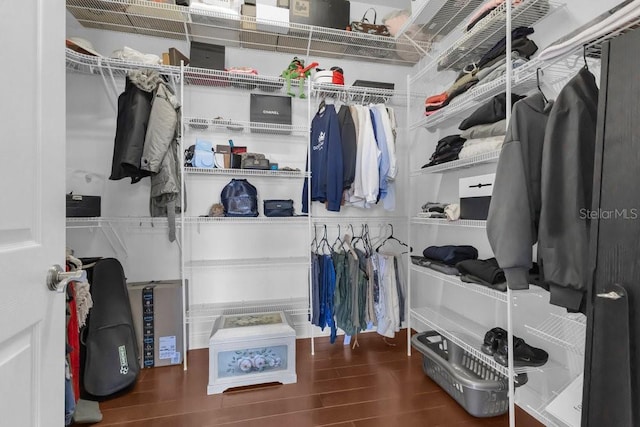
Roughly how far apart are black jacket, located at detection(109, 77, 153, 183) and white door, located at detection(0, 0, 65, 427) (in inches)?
49.9

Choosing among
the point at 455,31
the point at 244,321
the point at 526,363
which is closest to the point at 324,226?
the point at 244,321

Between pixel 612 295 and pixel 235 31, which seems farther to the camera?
pixel 235 31

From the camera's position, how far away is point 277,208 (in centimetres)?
234

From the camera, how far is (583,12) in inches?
55.9

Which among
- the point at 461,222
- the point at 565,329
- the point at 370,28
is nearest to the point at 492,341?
the point at 565,329

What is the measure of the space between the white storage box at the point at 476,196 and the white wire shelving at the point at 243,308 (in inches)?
58.1

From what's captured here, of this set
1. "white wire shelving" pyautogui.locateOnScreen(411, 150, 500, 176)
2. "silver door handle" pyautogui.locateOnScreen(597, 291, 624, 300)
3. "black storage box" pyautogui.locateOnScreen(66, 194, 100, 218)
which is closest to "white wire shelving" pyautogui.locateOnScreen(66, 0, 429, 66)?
"white wire shelving" pyautogui.locateOnScreen(411, 150, 500, 176)

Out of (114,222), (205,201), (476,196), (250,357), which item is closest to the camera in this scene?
(476,196)

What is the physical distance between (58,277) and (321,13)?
2.44 metres

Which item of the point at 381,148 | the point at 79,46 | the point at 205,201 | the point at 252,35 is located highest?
the point at 252,35

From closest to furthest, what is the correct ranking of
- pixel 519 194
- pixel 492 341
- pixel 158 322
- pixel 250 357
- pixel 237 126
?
pixel 519 194
pixel 492 341
pixel 250 357
pixel 158 322
pixel 237 126

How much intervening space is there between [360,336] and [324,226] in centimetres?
104

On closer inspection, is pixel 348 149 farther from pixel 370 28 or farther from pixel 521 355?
pixel 521 355

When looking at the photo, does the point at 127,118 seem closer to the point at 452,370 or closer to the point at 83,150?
the point at 83,150
